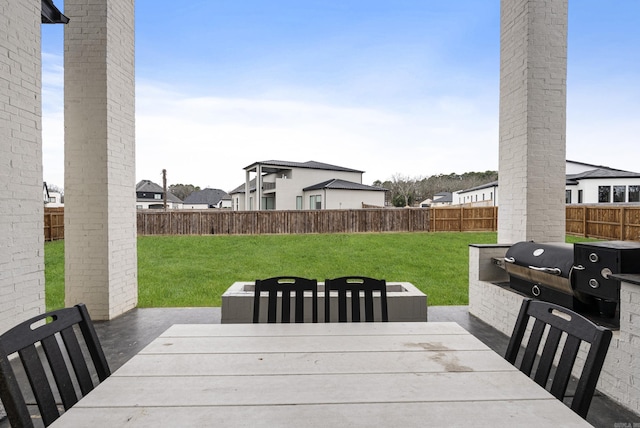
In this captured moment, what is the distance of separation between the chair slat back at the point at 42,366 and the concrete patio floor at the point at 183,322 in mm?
1526

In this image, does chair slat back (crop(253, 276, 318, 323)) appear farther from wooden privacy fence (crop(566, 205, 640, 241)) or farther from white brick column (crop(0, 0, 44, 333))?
wooden privacy fence (crop(566, 205, 640, 241))

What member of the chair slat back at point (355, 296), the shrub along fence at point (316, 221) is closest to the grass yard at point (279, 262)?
the shrub along fence at point (316, 221)

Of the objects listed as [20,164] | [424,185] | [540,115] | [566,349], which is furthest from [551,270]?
[424,185]

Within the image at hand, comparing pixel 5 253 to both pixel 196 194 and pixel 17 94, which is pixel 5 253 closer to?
A: pixel 17 94

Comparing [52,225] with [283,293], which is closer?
[283,293]

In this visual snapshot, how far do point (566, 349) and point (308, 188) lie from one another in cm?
2181

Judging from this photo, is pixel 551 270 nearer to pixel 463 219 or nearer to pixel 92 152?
pixel 92 152

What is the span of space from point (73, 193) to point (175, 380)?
4.09 metres

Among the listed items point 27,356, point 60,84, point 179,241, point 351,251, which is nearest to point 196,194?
point 179,241

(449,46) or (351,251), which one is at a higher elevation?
(449,46)

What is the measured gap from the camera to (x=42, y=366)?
4.04ft

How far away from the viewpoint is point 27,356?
4.09 feet

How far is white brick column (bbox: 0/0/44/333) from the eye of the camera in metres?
2.95

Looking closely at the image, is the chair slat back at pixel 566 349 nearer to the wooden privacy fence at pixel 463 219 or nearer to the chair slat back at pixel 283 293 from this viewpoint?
the chair slat back at pixel 283 293
